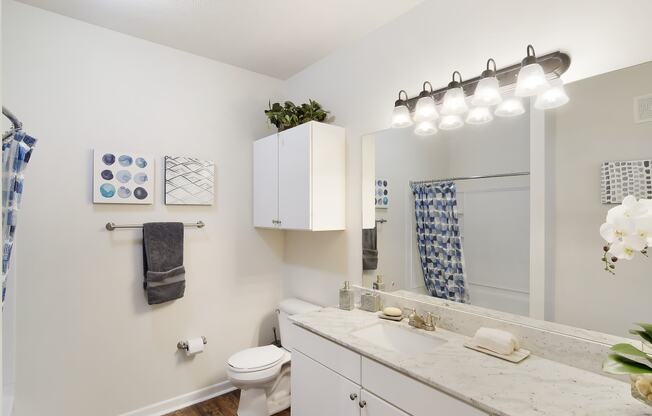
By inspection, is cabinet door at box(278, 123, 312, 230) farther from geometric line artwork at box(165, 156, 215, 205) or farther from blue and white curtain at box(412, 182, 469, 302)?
blue and white curtain at box(412, 182, 469, 302)

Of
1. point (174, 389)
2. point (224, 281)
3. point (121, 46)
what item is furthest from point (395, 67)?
point (174, 389)

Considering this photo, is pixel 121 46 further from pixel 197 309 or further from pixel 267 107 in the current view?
pixel 197 309

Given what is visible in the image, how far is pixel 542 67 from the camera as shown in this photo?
1.44m

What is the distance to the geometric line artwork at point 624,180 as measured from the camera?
1206 mm

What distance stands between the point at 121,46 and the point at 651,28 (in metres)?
2.72

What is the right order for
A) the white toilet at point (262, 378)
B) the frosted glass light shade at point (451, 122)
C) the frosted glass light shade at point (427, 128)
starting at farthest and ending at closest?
the white toilet at point (262, 378) < the frosted glass light shade at point (427, 128) < the frosted glass light shade at point (451, 122)

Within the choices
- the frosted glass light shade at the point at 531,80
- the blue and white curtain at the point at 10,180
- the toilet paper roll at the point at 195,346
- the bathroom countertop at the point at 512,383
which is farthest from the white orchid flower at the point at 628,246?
the toilet paper roll at the point at 195,346

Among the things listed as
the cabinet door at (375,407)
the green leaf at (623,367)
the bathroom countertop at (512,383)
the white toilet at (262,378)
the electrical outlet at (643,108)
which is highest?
the electrical outlet at (643,108)

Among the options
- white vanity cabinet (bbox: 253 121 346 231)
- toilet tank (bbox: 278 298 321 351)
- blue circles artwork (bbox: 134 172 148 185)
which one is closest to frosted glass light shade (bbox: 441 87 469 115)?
white vanity cabinet (bbox: 253 121 346 231)

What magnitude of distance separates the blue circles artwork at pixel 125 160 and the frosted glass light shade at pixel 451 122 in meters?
1.92

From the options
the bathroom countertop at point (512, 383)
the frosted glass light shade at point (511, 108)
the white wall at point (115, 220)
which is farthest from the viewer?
the white wall at point (115, 220)

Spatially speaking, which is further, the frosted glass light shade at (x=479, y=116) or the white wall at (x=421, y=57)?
the frosted glass light shade at (x=479, y=116)

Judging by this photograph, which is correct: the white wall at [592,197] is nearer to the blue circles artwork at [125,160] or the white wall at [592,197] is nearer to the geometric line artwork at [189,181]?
the geometric line artwork at [189,181]

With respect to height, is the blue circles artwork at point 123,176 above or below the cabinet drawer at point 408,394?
above
